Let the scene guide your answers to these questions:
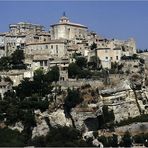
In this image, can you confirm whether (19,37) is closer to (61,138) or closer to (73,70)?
(73,70)

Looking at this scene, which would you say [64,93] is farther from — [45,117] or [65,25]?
[65,25]

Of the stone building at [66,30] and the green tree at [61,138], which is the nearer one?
the green tree at [61,138]

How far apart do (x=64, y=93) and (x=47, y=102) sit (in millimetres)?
1902

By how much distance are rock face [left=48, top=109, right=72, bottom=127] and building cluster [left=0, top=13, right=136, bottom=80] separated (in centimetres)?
446

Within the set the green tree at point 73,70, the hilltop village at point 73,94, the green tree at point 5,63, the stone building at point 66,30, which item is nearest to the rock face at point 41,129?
the hilltop village at point 73,94

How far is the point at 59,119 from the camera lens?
175 feet

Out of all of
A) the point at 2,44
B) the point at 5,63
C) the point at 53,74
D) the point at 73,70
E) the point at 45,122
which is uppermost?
the point at 2,44

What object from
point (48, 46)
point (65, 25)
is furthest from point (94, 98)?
point (65, 25)

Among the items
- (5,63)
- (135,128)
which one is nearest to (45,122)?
(135,128)

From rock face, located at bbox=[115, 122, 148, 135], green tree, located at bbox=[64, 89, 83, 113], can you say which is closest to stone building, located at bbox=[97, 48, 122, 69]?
green tree, located at bbox=[64, 89, 83, 113]

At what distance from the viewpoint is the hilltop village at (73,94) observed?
5059 centimetres

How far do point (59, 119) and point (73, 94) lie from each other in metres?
2.35

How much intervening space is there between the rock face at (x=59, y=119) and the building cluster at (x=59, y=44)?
4.46m

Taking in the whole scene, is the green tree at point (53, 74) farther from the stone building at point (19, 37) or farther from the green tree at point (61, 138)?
the stone building at point (19, 37)
